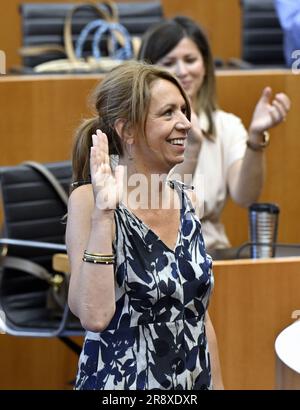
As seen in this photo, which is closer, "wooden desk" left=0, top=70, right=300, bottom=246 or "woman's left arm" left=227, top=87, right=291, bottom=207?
"woman's left arm" left=227, top=87, right=291, bottom=207

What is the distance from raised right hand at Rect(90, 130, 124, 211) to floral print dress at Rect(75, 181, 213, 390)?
0.14 meters

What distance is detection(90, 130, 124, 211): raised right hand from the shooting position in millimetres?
2426

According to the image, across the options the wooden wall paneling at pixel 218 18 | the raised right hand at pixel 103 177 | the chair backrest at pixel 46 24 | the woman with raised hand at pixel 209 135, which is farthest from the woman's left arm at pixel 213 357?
the wooden wall paneling at pixel 218 18

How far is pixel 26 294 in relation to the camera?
4.17m

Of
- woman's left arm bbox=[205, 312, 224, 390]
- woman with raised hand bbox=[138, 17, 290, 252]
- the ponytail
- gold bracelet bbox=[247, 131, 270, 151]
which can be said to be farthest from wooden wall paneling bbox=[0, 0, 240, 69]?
woman's left arm bbox=[205, 312, 224, 390]

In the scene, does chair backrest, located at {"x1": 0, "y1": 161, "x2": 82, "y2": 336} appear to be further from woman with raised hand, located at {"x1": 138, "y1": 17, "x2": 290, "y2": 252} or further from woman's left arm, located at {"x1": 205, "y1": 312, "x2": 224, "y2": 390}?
woman's left arm, located at {"x1": 205, "y1": 312, "x2": 224, "y2": 390}

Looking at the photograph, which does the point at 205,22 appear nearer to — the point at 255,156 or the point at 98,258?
the point at 255,156

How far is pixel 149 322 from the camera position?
2549 millimetres

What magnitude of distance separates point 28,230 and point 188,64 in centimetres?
87

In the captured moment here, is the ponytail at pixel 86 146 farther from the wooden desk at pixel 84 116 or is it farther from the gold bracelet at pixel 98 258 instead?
the wooden desk at pixel 84 116

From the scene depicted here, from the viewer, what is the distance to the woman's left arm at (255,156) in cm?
381

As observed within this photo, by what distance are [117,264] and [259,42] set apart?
409 centimetres

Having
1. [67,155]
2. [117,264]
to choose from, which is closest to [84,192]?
[117,264]

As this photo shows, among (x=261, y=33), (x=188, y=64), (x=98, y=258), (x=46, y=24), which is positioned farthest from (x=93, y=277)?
(x=261, y=33)
